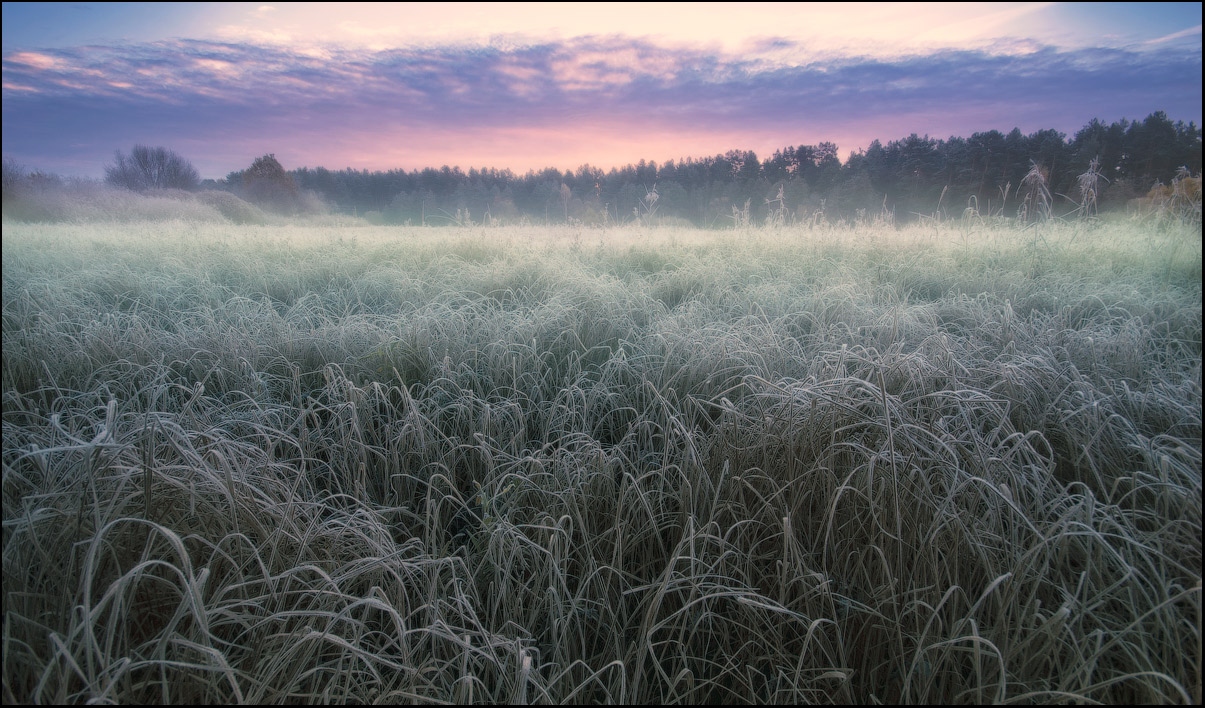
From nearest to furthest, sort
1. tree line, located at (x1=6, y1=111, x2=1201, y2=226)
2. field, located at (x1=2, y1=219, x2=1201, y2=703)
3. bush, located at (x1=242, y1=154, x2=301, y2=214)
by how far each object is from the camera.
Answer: field, located at (x1=2, y1=219, x2=1201, y2=703), tree line, located at (x1=6, y1=111, x2=1201, y2=226), bush, located at (x1=242, y1=154, x2=301, y2=214)

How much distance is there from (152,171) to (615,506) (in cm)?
547

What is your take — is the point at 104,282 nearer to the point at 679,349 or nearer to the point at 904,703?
the point at 679,349

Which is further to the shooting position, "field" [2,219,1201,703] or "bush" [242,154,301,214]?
"bush" [242,154,301,214]

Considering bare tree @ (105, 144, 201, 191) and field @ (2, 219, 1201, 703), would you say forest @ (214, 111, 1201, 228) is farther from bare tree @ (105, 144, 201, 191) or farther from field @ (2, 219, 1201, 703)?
field @ (2, 219, 1201, 703)

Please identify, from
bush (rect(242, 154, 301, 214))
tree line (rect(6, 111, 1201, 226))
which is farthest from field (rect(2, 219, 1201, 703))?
bush (rect(242, 154, 301, 214))

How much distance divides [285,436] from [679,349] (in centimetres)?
159

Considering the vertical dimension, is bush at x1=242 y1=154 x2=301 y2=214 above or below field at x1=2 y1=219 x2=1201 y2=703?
above

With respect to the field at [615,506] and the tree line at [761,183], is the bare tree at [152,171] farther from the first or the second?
the field at [615,506]

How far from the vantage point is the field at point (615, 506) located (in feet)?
3.24

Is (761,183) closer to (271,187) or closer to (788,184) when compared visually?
(788,184)

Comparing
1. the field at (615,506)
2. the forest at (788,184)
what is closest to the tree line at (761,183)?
the forest at (788,184)

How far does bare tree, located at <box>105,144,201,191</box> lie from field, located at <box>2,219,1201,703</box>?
1.33m

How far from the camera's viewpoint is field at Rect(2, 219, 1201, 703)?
99 centimetres

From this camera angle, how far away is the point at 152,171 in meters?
4.41
